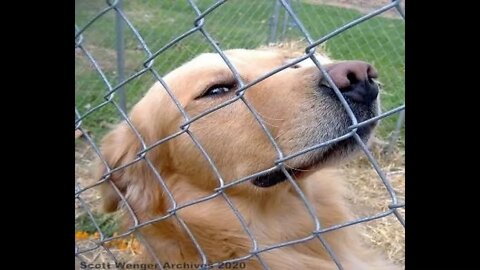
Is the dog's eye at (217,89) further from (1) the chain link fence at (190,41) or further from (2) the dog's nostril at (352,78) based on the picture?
(1) the chain link fence at (190,41)

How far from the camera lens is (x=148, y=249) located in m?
2.55

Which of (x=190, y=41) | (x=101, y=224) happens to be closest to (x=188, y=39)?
(x=190, y=41)

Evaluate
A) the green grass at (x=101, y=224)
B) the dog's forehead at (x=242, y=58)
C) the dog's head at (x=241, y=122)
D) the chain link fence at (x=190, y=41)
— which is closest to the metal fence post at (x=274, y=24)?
the chain link fence at (x=190, y=41)

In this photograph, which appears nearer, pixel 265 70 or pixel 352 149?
pixel 352 149

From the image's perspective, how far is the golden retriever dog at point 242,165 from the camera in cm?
206

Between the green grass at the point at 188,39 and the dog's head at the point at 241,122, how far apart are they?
10.6 feet

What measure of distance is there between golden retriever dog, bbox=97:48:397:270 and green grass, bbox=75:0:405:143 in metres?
3.16

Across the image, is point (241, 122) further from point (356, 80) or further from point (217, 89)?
point (356, 80)

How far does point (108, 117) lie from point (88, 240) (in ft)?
8.37

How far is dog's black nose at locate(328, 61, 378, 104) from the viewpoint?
1751 millimetres

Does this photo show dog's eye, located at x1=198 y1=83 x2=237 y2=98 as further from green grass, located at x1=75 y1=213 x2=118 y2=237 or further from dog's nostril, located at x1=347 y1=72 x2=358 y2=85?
green grass, located at x1=75 y1=213 x2=118 y2=237

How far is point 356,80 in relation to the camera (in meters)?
1.80
